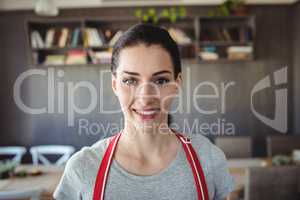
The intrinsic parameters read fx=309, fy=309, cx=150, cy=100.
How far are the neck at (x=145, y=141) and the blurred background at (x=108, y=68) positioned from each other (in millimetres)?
2695

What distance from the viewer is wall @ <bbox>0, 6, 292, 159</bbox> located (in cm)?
374

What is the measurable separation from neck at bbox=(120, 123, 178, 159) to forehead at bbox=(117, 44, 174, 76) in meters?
0.15

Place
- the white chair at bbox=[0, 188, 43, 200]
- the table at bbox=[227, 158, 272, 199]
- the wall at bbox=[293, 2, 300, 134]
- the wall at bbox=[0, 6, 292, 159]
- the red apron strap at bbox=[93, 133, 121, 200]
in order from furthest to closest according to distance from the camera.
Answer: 1. the wall at bbox=[0, 6, 292, 159]
2. the wall at bbox=[293, 2, 300, 134]
3. the table at bbox=[227, 158, 272, 199]
4. the white chair at bbox=[0, 188, 43, 200]
5. the red apron strap at bbox=[93, 133, 121, 200]

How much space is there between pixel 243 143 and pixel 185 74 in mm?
1074

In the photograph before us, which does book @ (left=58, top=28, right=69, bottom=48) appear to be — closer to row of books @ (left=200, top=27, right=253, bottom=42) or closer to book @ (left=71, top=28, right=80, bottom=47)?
book @ (left=71, top=28, right=80, bottom=47)

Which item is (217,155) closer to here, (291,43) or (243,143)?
(243,143)

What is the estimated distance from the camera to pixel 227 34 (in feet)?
11.7

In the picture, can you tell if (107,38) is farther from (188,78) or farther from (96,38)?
(188,78)

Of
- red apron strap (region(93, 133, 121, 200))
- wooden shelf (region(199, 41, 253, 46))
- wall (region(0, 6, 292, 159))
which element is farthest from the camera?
wall (region(0, 6, 292, 159))

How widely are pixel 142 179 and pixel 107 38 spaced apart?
2998mm

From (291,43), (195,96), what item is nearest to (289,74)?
(291,43)

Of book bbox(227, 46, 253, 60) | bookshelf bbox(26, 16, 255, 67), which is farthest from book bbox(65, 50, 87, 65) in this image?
book bbox(227, 46, 253, 60)

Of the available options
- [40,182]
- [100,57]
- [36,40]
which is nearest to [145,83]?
[40,182]

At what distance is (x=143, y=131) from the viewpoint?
0.78 m
